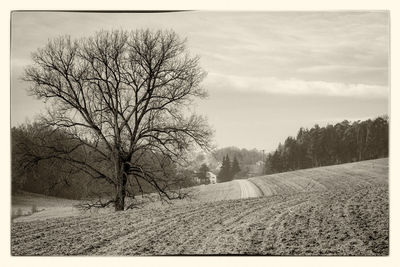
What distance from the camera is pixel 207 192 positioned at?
659cm

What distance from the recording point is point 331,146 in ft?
21.4

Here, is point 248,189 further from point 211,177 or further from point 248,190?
point 211,177

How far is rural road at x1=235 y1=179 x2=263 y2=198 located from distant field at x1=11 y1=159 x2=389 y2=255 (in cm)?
5

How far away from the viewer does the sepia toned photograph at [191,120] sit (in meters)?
6.36

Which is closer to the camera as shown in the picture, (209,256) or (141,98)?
(209,256)

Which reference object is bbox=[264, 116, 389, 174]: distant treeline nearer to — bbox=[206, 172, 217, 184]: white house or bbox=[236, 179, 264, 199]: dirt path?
bbox=[236, 179, 264, 199]: dirt path

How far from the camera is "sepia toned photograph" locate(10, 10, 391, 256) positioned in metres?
6.36

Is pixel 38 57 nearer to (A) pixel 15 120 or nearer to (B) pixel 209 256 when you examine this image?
(A) pixel 15 120

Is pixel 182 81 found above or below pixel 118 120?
above

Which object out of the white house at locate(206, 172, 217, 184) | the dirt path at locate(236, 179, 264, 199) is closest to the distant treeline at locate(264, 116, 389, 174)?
the dirt path at locate(236, 179, 264, 199)

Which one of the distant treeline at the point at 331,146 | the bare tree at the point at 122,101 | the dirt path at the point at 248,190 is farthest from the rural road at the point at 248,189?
the bare tree at the point at 122,101
